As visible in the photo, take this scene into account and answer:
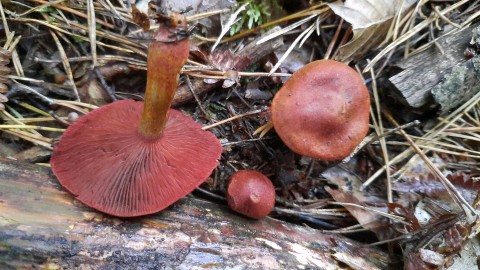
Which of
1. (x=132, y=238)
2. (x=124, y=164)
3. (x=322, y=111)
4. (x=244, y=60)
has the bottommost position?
(x=132, y=238)

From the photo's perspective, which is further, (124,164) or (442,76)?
(442,76)

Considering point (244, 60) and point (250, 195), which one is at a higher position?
point (244, 60)

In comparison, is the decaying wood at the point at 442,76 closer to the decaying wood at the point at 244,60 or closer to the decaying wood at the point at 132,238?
the decaying wood at the point at 244,60

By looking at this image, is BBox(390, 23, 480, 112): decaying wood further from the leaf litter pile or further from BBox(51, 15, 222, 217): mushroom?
BBox(51, 15, 222, 217): mushroom

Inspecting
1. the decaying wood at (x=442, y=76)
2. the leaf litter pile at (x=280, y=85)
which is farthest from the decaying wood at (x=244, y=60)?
the decaying wood at (x=442, y=76)

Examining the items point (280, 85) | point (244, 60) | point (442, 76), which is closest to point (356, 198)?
point (280, 85)

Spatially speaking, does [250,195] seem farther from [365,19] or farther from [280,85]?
[365,19]

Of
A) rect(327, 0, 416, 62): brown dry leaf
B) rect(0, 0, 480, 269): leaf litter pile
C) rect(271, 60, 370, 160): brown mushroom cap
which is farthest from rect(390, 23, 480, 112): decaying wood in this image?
rect(271, 60, 370, 160): brown mushroom cap
